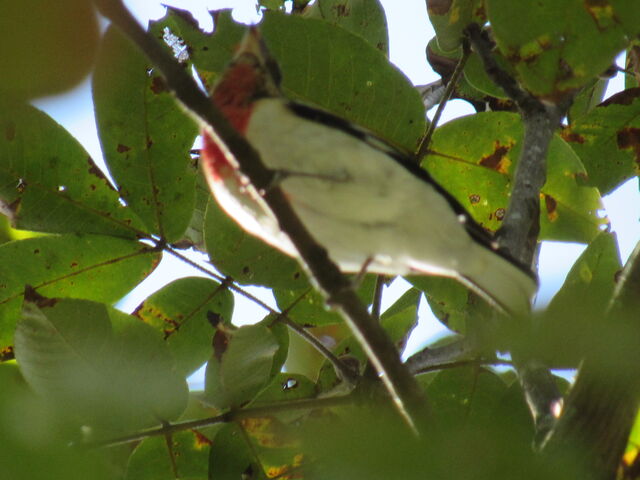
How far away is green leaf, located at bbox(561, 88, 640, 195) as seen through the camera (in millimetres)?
3467

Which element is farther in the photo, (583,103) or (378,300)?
(583,103)

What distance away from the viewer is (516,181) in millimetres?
2801

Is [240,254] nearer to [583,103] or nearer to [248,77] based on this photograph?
[248,77]

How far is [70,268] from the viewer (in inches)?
122

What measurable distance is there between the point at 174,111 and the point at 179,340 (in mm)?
882

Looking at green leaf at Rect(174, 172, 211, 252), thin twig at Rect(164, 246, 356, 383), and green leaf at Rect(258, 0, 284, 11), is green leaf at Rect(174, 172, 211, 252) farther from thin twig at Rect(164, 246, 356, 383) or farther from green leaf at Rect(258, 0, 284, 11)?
green leaf at Rect(258, 0, 284, 11)

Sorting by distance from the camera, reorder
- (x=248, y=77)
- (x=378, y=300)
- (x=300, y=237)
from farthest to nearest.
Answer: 1. (x=378, y=300)
2. (x=248, y=77)
3. (x=300, y=237)

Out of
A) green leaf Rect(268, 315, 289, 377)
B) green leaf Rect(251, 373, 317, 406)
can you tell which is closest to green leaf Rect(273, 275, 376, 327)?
green leaf Rect(268, 315, 289, 377)

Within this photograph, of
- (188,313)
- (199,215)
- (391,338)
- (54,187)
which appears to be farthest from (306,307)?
(54,187)

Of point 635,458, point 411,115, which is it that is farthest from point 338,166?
point 635,458

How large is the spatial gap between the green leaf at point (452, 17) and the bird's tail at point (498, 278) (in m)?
1.13

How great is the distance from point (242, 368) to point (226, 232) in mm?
573

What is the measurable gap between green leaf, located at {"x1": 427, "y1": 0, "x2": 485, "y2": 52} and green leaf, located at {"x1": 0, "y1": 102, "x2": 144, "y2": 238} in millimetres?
1524

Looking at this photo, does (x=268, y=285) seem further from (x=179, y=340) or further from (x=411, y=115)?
(x=411, y=115)
